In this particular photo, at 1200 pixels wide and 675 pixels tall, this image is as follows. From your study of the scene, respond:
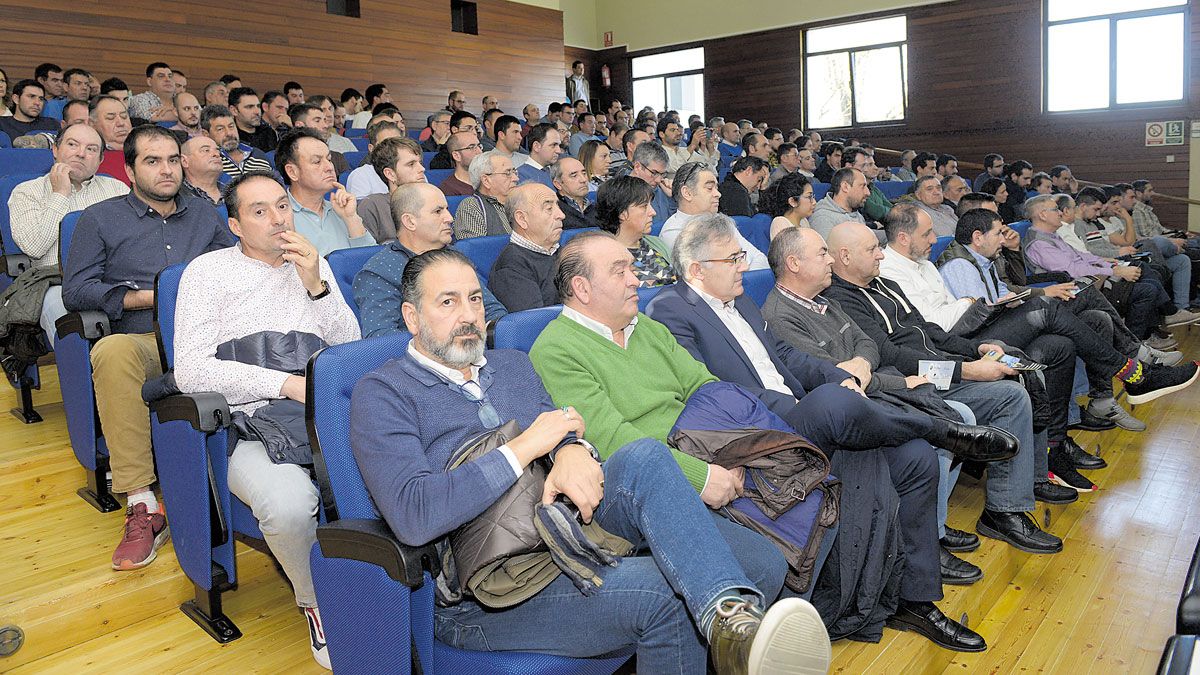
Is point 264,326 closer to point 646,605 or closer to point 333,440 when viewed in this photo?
point 333,440

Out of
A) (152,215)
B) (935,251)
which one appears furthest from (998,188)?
(152,215)

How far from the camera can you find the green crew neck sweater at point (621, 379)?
1.67 meters

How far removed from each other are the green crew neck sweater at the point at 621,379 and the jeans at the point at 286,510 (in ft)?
1.69

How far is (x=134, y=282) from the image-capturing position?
8.00 feet

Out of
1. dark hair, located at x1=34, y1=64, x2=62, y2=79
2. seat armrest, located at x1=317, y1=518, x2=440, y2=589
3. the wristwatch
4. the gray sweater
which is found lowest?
seat armrest, located at x1=317, y1=518, x2=440, y2=589

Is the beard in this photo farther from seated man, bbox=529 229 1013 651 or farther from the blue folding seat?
seated man, bbox=529 229 1013 651

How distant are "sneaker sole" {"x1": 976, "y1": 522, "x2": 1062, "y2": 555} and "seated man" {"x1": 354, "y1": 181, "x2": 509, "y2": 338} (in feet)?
5.00

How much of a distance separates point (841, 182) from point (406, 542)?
3676mm

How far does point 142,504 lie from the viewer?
7.23ft

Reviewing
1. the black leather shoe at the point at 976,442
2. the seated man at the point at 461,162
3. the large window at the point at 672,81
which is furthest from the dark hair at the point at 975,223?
the large window at the point at 672,81

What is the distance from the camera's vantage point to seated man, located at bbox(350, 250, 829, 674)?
1270mm

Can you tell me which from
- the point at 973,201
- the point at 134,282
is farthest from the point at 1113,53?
the point at 134,282

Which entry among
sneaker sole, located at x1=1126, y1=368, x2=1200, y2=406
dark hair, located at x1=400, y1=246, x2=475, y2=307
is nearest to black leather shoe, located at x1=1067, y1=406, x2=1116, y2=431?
sneaker sole, located at x1=1126, y1=368, x2=1200, y2=406

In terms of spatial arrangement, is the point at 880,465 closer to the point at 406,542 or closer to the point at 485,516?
the point at 485,516
